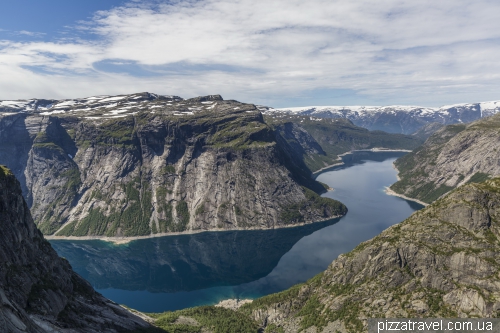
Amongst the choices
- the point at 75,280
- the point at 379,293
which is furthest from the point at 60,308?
the point at 379,293

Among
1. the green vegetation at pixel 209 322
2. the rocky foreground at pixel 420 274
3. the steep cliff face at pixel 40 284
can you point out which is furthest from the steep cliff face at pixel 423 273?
the steep cliff face at pixel 40 284

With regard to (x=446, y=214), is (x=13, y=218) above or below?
above

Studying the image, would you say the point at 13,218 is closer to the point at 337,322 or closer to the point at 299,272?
the point at 337,322

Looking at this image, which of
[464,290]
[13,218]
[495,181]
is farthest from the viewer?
[495,181]

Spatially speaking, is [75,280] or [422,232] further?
[75,280]

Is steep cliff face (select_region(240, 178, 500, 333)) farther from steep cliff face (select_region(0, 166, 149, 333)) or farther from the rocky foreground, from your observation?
steep cliff face (select_region(0, 166, 149, 333))

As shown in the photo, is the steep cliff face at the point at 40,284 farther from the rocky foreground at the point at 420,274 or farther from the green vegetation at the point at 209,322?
the rocky foreground at the point at 420,274

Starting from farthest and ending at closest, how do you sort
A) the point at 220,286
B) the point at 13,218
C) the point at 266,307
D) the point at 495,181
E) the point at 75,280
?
the point at 220,286, the point at 266,307, the point at 75,280, the point at 495,181, the point at 13,218

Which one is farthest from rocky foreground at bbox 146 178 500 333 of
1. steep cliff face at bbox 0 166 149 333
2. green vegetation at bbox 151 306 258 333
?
steep cliff face at bbox 0 166 149 333
